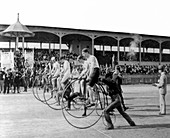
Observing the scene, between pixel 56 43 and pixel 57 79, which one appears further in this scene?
pixel 56 43

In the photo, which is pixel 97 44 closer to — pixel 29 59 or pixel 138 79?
pixel 138 79

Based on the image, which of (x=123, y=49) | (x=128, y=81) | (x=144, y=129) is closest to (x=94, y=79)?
(x=144, y=129)

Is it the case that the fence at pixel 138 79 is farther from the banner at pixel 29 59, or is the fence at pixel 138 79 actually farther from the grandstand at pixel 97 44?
the banner at pixel 29 59

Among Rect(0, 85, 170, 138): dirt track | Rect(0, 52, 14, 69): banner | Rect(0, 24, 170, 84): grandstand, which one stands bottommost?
Rect(0, 85, 170, 138): dirt track

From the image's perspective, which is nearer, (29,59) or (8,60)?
(8,60)

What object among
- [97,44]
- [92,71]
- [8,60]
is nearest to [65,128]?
[92,71]

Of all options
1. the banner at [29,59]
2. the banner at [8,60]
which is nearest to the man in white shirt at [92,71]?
the banner at [8,60]

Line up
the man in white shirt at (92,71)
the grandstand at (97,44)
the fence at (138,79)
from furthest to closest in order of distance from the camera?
the grandstand at (97,44), the fence at (138,79), the man in white shirt at (92,71)

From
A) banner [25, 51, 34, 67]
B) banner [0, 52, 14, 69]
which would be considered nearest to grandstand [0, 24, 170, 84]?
banner [25, 51, 34, 67]

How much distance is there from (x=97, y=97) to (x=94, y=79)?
104 cm

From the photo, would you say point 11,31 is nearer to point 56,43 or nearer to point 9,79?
point 9,79

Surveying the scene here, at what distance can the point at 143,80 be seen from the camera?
37.2 m

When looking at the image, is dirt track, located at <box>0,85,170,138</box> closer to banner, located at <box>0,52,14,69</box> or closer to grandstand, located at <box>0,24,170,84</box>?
banner, located at <box>0,52,14,69</box>

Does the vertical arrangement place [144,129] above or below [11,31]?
below
